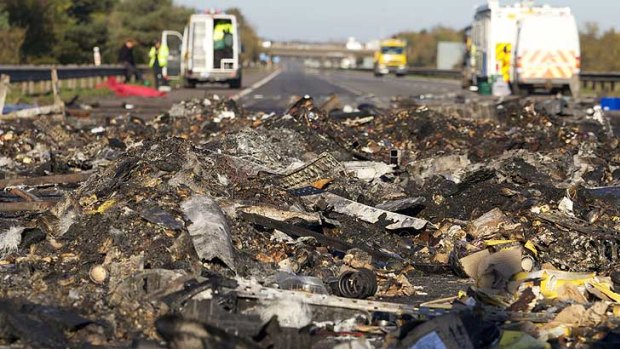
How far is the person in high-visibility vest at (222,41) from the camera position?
1773 inches

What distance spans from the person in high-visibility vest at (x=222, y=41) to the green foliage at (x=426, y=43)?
298 feet

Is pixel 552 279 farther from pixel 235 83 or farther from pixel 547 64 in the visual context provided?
pixel 235 83

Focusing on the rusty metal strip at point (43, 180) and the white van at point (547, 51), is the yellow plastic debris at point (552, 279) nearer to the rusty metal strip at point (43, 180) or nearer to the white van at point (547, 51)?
the rusty metal strip at point (43, 180)

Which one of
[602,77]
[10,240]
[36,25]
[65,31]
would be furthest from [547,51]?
[65,31]

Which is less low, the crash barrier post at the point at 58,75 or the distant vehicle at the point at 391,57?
the crash barrier post at the point at 58,75

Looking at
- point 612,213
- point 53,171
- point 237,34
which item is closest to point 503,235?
point 612,213

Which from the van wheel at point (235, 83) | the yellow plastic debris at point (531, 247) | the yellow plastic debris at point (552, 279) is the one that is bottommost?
the van wheel at point (235, 83)

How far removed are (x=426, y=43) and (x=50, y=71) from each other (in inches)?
5302

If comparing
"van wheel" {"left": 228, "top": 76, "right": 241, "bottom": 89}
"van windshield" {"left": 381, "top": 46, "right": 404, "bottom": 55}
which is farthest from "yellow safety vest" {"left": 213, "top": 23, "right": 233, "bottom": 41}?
"van windshield" {"left": 381, "top": 46, "right": 404, "bottom": 55}

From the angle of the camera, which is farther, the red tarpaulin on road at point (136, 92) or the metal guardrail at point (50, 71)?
the red tarpaulin on road at point (136, 92)

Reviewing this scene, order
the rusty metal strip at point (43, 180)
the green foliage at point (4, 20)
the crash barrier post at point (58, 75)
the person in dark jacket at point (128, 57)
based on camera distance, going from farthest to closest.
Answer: the green foliage at point (4, 20)
the person in dark jacket at point (128, 57)
the crash barrier post at point (58, 75)
the rusty metal strip at point (43, 180)

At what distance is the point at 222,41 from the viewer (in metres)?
45.2

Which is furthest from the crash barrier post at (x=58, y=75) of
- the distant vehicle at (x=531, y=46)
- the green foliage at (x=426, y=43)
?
the green foliage at (x=426, y=43)

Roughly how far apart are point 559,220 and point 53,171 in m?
7.53
